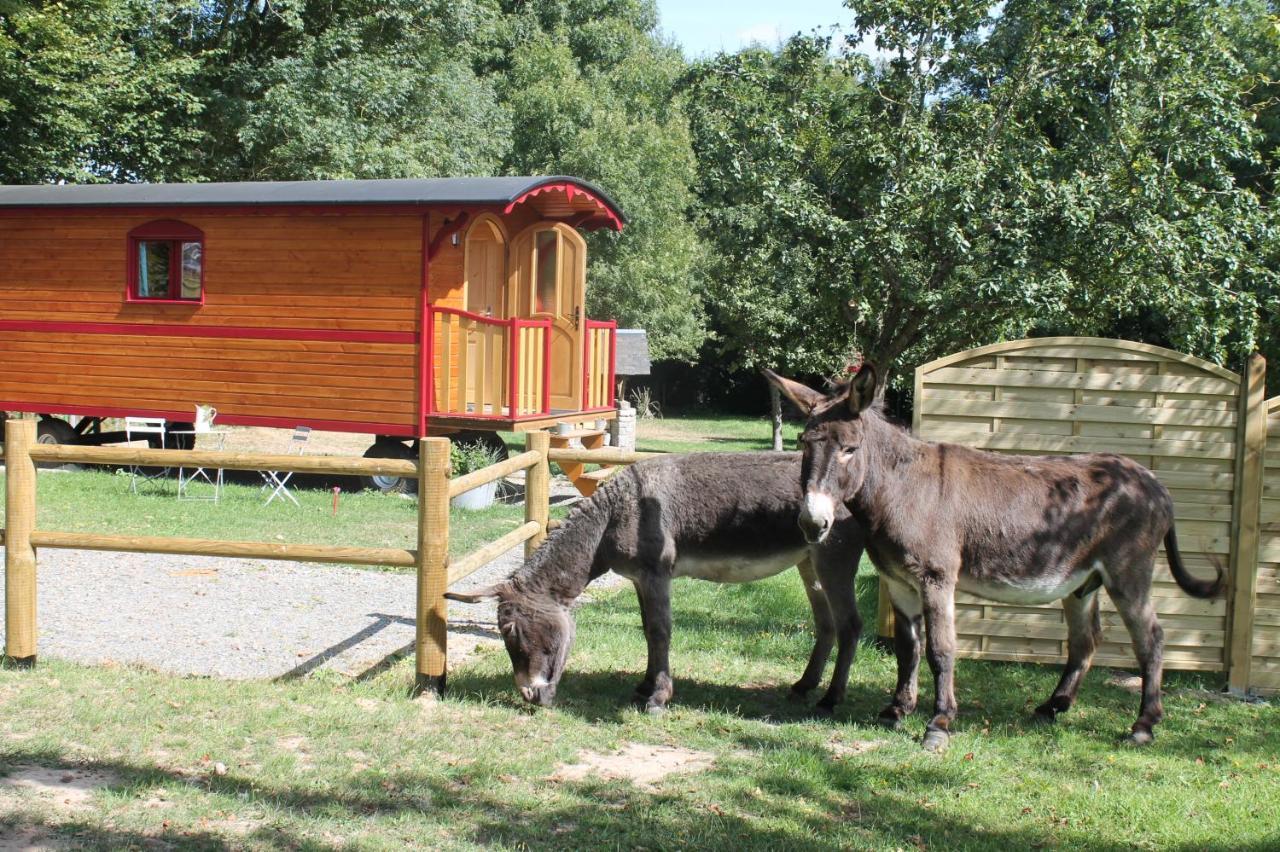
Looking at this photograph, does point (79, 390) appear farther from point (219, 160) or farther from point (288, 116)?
point (219, 160)

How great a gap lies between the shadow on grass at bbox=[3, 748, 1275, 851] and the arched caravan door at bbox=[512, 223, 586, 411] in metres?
10.8

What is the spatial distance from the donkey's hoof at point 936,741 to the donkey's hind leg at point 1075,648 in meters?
0.78

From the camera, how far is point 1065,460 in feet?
18.8

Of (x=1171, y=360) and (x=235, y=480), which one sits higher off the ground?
(x=1171, y=360)

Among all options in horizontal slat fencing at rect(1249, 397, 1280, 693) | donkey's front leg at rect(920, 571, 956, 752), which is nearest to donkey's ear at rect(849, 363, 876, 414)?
donkey's front leg at rect(920, 571, 956, 752)

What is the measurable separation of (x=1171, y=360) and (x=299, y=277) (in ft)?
36.2

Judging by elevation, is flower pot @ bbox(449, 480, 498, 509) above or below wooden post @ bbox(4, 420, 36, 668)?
below

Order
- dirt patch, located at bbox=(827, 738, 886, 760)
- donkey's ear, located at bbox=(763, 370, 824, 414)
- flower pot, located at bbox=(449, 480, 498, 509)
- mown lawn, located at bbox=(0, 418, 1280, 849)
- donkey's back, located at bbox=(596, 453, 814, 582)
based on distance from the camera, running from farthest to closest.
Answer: flower pot, located at bbox=(449, 480, 498, 509) < donkey's back, located at bbox=(596, 453, 814, 582) < donkey's ear, located at bbox=(763, 370, 824, 414) < dirt patch, located at bbox=(827, 738, 886, 760) < mown lawn, located at bbox=(0, 418, 1280, 849)

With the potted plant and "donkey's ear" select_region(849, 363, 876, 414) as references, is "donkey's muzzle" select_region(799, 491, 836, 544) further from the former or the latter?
the potted plant

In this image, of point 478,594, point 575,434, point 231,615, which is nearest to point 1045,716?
point 478,594

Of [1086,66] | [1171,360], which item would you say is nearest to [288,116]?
[1086,66]

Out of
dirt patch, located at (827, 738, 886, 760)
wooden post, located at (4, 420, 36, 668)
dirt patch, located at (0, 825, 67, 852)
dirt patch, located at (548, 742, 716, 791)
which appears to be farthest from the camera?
wooden post, located at (4, 420, 36, 668)

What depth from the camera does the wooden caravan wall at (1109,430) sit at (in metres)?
6.39

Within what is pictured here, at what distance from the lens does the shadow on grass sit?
3924 millimetres
